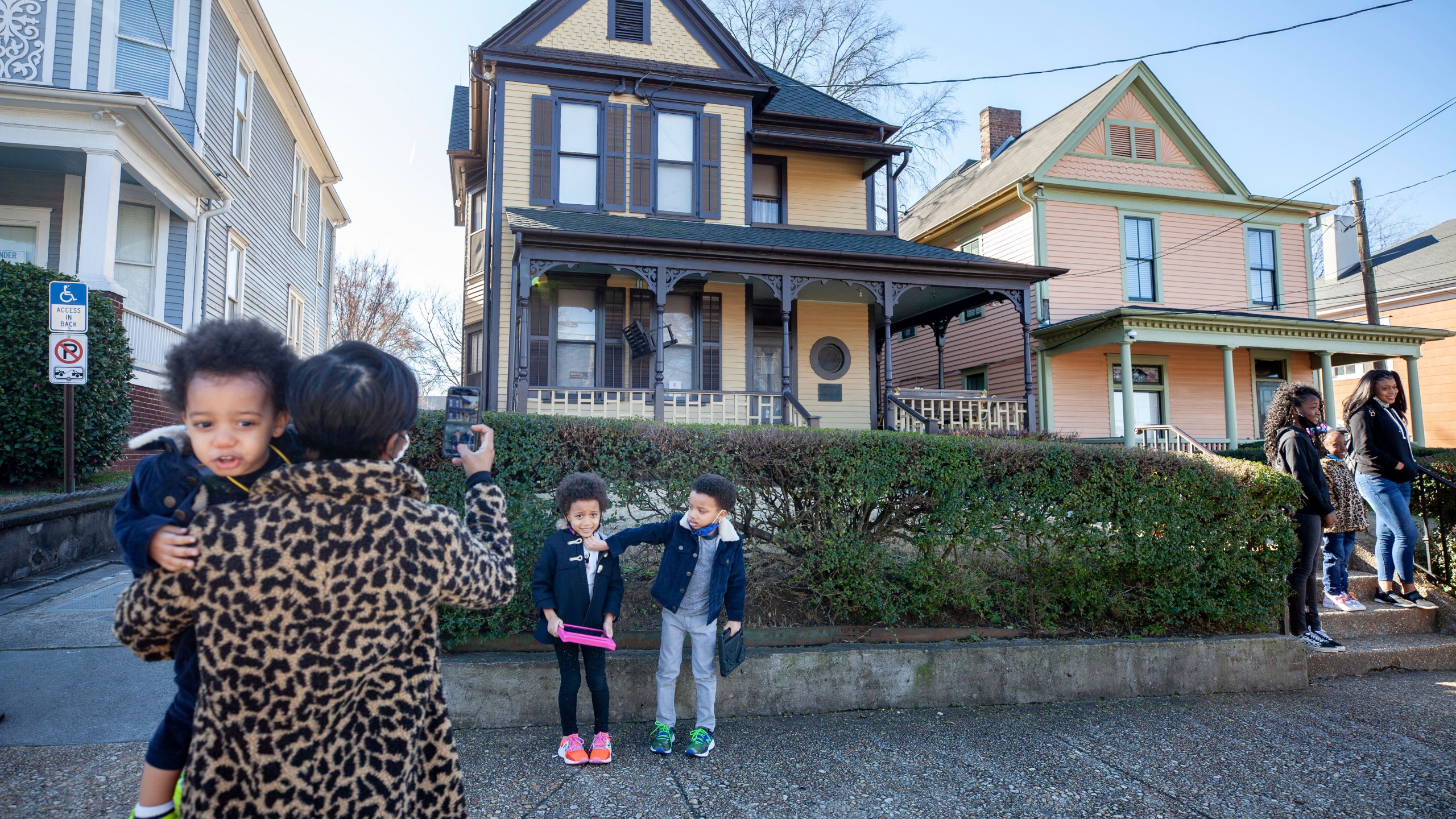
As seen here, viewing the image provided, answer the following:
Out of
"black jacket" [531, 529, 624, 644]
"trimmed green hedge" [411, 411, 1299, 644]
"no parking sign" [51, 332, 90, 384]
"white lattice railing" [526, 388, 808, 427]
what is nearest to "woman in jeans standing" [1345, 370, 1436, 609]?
"trimmed green hedge" [411, 411, 1299, 644]

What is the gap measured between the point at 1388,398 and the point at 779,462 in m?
5.20

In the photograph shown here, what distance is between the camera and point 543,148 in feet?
43.3

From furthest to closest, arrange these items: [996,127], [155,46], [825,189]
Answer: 1. [996,127]
2. [825,189]
3. [155,46]

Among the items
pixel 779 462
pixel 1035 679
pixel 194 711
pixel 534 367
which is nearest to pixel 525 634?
pixel 779 462

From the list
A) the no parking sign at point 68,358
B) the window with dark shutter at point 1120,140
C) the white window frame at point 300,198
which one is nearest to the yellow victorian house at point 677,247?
the no parking sign at point 68,358

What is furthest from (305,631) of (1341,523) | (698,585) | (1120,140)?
(1120,140)

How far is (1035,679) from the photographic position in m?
4.68

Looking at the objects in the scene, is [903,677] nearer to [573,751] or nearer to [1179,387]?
[573,751]

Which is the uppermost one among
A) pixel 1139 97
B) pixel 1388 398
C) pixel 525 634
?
pixel 1139 97

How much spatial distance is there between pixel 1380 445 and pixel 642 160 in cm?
1114

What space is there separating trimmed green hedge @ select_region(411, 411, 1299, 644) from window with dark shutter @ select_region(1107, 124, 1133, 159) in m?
15.3

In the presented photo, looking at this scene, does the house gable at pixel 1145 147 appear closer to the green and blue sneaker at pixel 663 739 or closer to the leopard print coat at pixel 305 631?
the green and blue sneaker at pixel 663 739

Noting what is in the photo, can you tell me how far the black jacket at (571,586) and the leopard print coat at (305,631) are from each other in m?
1.87

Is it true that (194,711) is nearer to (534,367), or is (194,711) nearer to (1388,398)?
(1388,398)
